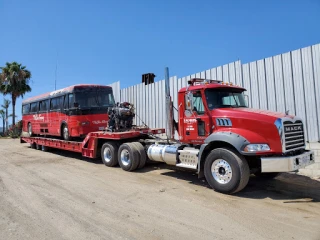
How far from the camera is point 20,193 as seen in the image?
6180 millimetres

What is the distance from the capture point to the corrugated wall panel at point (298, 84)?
26.4 ft

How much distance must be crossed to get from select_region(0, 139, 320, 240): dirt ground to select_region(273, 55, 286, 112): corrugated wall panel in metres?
2.22

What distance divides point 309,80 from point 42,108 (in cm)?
1232

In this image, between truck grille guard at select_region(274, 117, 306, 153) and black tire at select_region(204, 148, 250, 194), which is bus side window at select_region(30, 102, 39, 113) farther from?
truck grille guard at select_region(274, 117, 306, 153)

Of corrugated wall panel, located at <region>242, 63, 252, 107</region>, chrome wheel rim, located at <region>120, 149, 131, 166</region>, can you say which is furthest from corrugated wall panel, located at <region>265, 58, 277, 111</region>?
chrome wheel rim, located at <region>120, 149, 131, 166</region>

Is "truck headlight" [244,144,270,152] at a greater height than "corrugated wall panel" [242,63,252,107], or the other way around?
"corrugated wall panel" [242,63,252,107]

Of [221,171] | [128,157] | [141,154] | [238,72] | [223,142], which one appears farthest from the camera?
[238,72]

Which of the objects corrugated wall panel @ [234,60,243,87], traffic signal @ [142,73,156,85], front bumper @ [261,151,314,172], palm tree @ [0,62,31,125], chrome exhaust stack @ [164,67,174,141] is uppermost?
palm tree @ [0,62,31,125]

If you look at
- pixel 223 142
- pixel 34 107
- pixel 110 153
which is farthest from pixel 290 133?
pixel 34 107

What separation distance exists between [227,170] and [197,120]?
1573mm

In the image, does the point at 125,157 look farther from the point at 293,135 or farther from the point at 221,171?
the point at 293,135

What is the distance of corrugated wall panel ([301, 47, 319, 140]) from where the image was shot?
7816mm

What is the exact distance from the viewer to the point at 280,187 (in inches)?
260

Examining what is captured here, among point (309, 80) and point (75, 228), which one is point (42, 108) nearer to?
point (75, 228)
